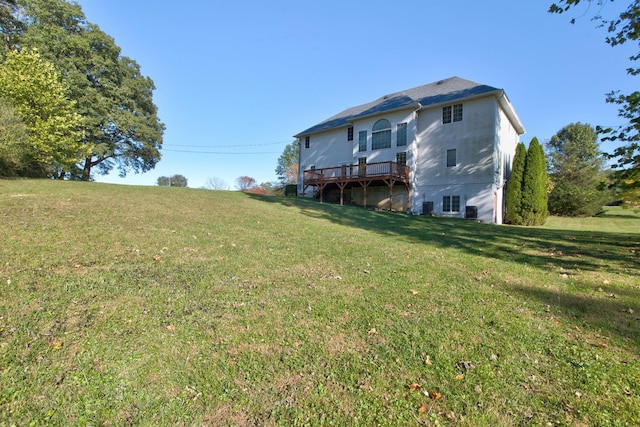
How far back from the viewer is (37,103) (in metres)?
13.6

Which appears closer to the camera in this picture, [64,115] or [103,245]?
[103,245]

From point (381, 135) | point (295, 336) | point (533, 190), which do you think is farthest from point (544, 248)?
point (381, 135)

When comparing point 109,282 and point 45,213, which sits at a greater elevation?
point 45,213

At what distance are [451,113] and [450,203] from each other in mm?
5613

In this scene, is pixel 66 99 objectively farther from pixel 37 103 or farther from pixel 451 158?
pixel 451 158

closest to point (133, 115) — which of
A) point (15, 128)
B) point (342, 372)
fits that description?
point (15, 128)

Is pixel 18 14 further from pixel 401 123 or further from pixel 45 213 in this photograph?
pixel 401 123

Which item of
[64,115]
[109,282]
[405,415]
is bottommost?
[405,415]

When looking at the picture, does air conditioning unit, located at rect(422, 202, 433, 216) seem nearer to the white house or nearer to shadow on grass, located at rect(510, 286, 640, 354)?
the white house

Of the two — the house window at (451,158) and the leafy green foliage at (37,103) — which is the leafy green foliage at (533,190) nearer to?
the house window at (451,158)

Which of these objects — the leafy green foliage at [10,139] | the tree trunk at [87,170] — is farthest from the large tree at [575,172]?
the tree trunk at [87,170]

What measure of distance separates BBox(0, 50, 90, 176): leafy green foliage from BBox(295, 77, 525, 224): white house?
14.0m

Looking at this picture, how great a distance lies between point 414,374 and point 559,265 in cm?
544

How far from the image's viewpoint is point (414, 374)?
2.41 m
